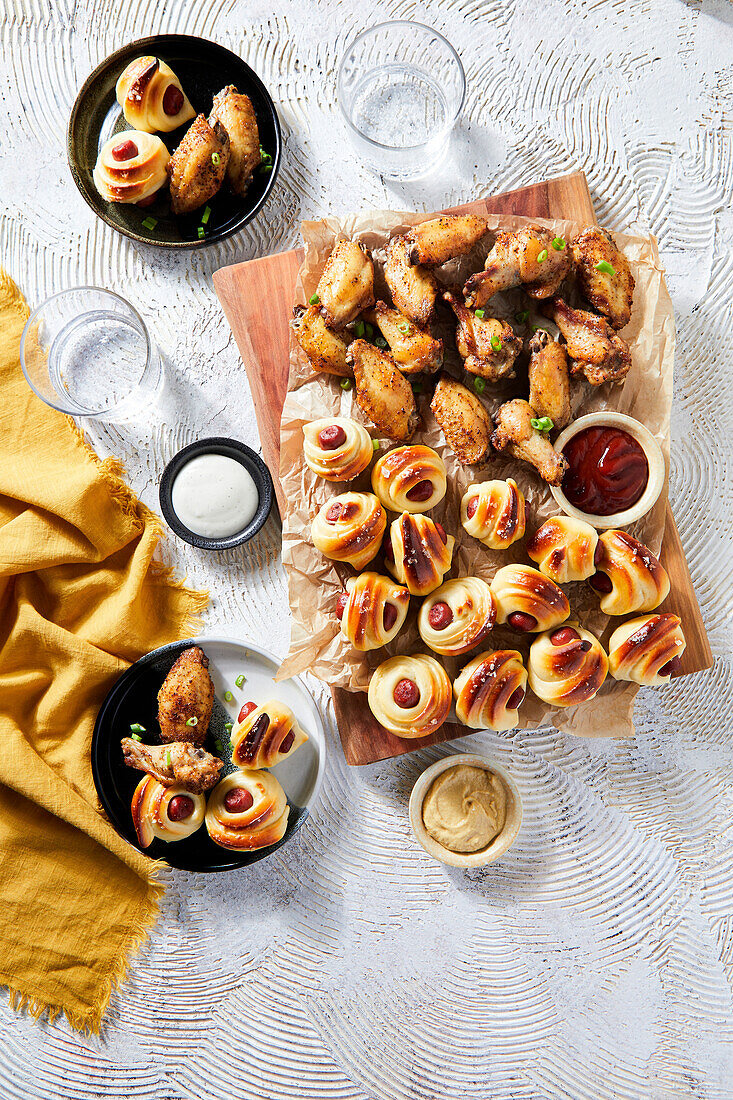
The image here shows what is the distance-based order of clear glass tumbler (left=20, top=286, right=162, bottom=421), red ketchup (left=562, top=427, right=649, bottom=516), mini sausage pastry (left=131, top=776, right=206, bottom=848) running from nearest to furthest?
red ketchup (left=562, top=427, right=649, bottom=516)
mini sausage pastry (left=131, top=776, right=206, bottom=848)
clear glass tumbler (left=20, top=286, right=162, bottom=421)

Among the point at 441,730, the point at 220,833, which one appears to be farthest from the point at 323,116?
the point at 220,833

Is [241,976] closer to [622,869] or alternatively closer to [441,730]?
[441,730]

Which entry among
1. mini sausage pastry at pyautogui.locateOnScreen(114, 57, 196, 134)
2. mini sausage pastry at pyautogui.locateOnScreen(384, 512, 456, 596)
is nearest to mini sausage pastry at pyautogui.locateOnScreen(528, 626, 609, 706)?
mini sausage pastry at pyautogui.locateOnScreen(384, 512, 456, 596)

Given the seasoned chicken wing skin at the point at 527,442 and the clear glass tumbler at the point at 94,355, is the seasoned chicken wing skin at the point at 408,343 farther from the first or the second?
the clear glass tumbler at the point at 94,355

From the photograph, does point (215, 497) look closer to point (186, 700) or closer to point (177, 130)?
point (186, 700)

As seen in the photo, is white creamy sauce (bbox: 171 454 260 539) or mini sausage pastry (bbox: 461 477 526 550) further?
white creamy sauce (bbox: 171 454 260 539)

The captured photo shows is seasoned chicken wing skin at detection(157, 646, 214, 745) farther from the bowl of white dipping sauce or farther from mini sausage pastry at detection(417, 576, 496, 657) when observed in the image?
mini sausage pastry at detection(417, 576, 496, 657)

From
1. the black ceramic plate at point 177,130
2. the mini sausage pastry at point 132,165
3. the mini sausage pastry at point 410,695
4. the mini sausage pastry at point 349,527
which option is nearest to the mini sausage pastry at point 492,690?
the mini sausage pastry at point 410,695
